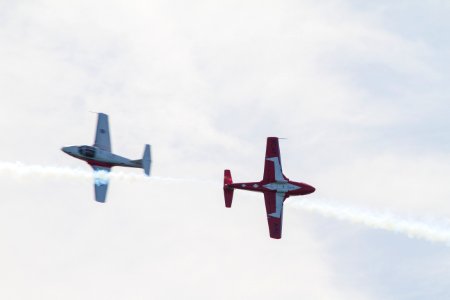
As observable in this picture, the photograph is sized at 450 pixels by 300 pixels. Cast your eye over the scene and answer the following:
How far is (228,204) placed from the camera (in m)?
66.2

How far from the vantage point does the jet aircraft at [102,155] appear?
66169mm

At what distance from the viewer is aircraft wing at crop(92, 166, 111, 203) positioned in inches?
2534

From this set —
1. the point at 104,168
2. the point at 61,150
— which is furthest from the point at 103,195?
the point at 61,150

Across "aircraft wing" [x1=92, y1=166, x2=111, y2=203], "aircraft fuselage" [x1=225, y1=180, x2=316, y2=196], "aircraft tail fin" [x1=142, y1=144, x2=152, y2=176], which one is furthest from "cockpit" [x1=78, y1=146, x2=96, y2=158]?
"aircraft fuselage" [x1=225, y1=180, x2=316, y2=196]

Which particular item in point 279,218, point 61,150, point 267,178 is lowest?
point 279,218

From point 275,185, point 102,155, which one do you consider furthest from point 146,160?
point 275,185

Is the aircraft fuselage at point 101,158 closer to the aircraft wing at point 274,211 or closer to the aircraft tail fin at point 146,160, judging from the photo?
the aircraft tail fin at point 146,160

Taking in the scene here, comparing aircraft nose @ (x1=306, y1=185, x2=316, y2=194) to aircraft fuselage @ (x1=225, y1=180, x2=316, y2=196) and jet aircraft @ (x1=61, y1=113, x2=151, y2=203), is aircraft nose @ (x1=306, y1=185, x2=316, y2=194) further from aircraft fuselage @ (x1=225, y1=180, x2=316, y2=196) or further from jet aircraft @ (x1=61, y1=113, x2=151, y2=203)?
jet aircraft @ (x1=61, y1=113, x2=151, y2=203)

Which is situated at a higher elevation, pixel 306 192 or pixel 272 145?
pixel 272 145

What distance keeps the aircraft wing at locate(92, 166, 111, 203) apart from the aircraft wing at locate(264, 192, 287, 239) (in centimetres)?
1681

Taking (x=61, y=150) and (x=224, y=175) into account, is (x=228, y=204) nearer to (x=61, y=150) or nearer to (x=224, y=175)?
(x=224, y=175)

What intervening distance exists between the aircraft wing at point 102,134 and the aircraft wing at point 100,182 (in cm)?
240

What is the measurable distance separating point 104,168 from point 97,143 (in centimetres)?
283

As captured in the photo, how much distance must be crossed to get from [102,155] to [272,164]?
18.1 m
